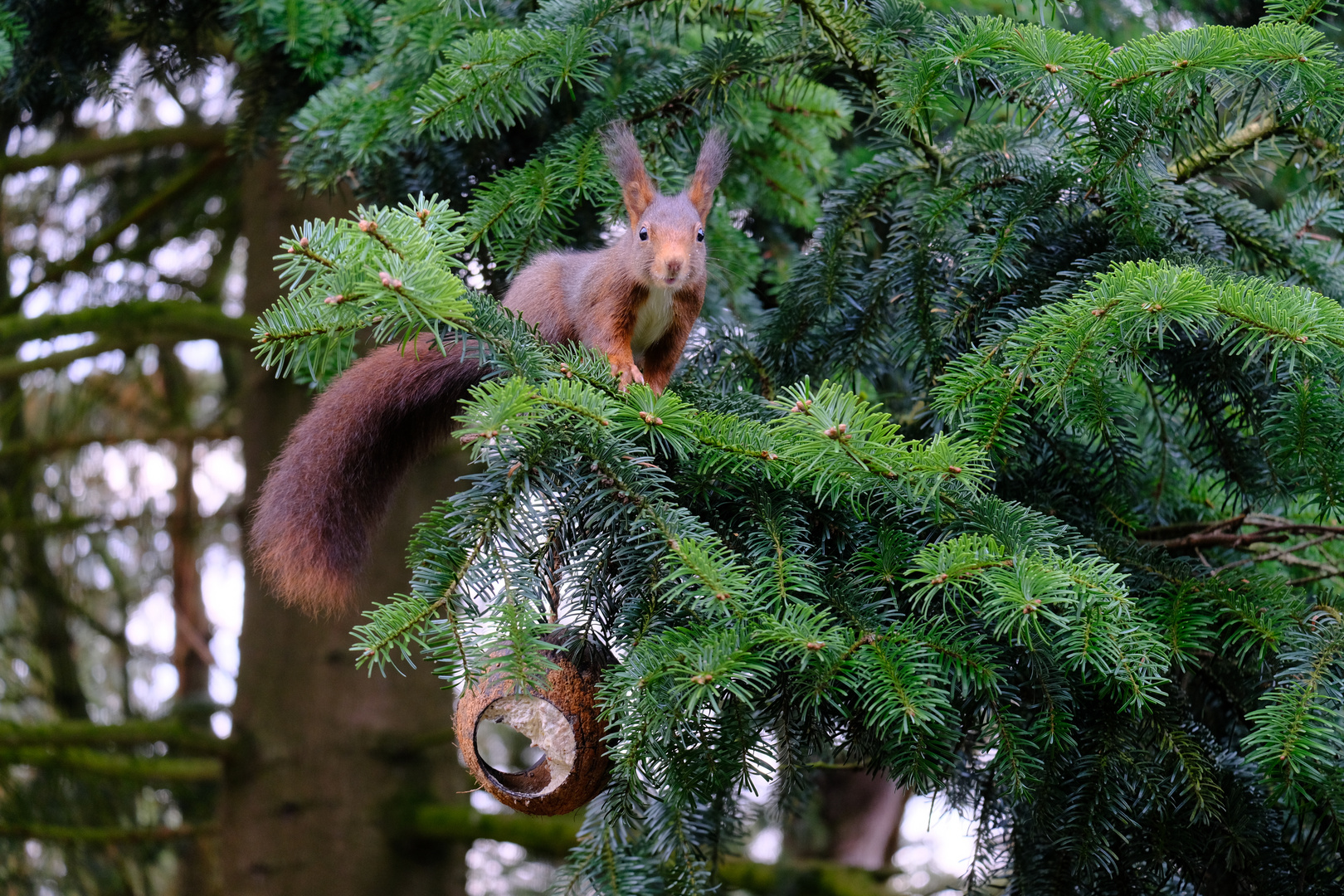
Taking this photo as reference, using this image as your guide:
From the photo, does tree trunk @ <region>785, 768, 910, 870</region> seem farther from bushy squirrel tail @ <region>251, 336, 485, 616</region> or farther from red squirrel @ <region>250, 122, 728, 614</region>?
bushy squirrel tail @ <region>251, 336, 485, 616</region>

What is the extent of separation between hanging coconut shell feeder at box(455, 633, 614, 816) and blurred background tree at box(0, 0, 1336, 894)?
372 millimetres

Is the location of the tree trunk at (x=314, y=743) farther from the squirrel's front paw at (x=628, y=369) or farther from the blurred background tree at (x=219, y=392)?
the squirrel's front paw at (x=628, y=369)

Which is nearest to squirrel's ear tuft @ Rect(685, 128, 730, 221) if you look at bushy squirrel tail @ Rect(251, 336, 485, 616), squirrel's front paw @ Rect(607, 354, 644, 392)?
squirrel's front paw @ Rect(607, 354, 644, 392)

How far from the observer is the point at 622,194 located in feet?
5.51

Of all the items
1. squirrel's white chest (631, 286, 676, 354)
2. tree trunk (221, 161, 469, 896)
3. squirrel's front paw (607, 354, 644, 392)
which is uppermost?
squirrel's white chest (631, 286, 676, 354)

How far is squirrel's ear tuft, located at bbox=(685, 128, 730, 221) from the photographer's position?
1.66 meters

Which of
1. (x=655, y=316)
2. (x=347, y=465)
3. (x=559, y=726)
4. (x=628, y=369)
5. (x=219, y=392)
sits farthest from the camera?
(x=219, y=392)

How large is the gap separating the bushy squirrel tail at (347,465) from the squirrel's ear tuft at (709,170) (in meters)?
0.47

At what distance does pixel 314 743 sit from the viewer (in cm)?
281

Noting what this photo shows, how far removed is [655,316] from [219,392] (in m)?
3.39

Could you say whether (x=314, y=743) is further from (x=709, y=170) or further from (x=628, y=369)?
(x=709, y=170)

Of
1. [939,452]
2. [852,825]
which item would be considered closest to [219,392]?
[852,825]

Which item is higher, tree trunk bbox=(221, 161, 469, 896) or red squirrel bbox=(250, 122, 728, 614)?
red squirrel bbox=(250, 122, 728, 614)

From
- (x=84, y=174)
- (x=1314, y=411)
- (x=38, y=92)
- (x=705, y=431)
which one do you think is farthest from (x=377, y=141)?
(x=84, y=174)
